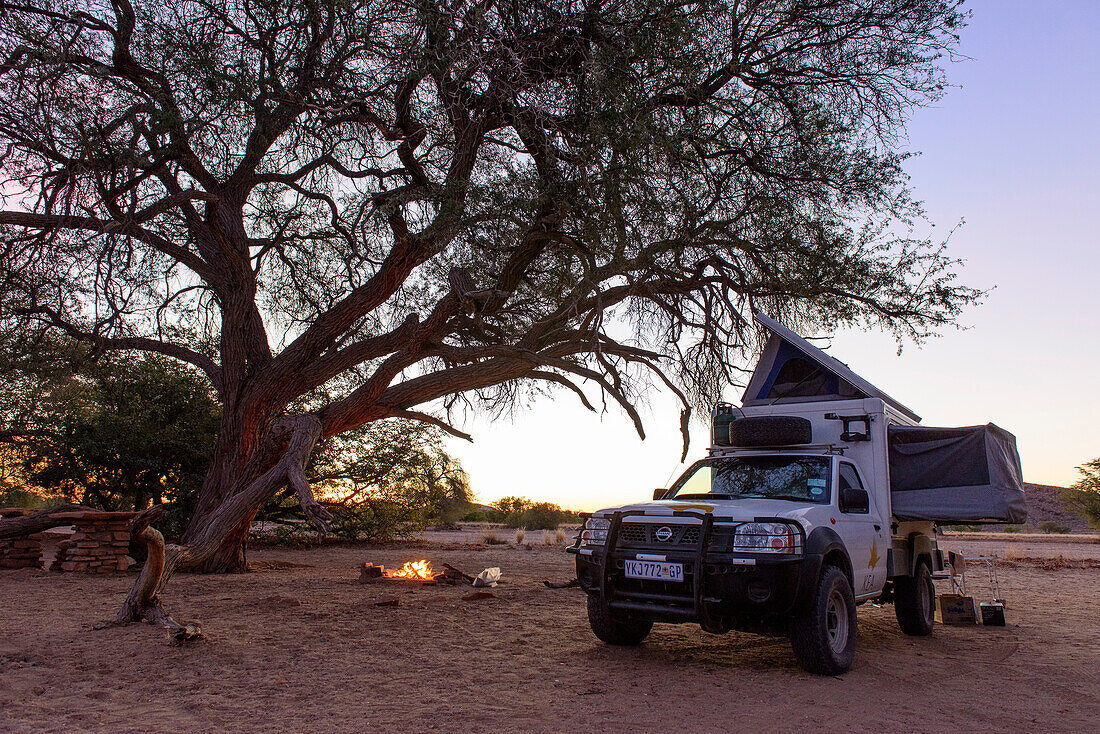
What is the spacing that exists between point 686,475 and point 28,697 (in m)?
6.48

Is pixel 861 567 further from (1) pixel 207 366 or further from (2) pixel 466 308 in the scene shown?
(1) pixel 207 366

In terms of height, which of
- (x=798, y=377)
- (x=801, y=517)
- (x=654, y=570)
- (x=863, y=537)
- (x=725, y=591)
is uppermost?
(x=798, y=377)

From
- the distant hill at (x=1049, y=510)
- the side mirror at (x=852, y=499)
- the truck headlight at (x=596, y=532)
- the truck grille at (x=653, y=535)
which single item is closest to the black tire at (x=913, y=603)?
the side mirror at (x=852, y=499)

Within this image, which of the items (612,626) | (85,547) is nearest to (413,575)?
(85,547)

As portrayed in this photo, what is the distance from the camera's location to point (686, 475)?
29.0ft

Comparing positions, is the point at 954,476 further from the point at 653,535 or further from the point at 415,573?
the point at 415,573

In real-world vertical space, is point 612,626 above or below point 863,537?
below

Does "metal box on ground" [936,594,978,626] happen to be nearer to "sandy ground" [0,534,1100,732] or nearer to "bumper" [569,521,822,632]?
"sandy ground" [0,534,1100,732]

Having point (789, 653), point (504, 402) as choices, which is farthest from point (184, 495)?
point (789, 653)

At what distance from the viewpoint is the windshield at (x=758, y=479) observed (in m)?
7.80

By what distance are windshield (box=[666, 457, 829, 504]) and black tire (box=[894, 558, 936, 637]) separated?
233 cm

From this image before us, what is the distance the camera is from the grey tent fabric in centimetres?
810

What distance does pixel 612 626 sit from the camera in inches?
299

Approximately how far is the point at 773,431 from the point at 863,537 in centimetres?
142
